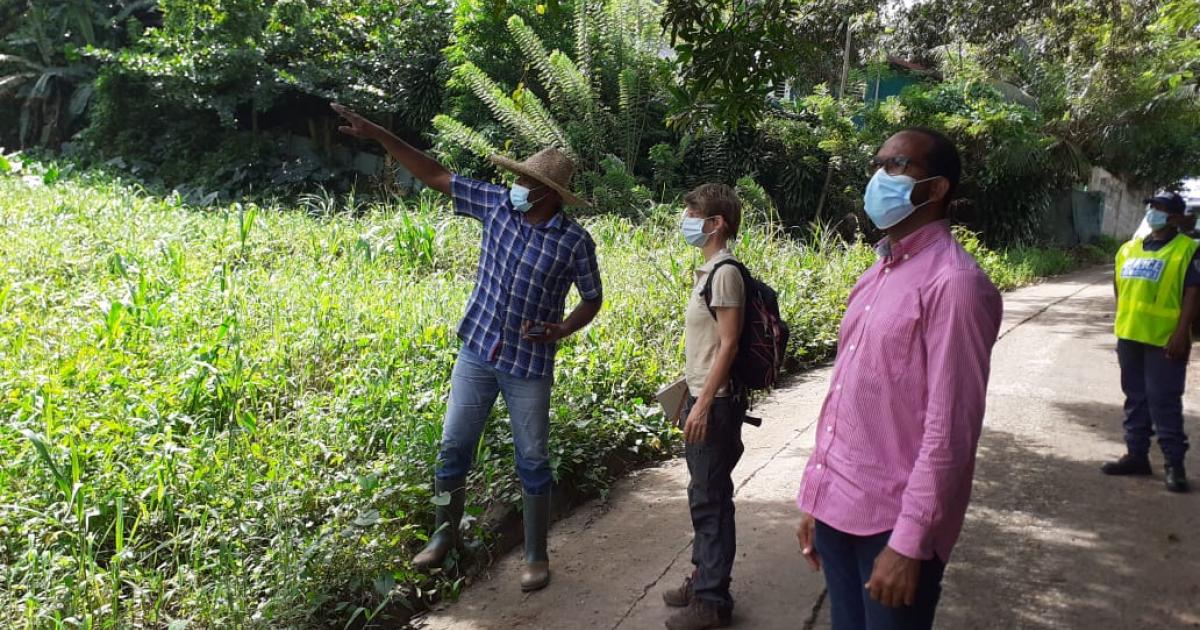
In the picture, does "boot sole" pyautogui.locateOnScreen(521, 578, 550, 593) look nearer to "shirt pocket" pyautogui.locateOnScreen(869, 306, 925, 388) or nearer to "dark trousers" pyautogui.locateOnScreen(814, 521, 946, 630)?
"dark trousers" pyautogui.locateOnScreen(814, 521, 946, 630)

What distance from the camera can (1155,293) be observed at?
532 cm

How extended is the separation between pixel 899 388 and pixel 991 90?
52.9 ft

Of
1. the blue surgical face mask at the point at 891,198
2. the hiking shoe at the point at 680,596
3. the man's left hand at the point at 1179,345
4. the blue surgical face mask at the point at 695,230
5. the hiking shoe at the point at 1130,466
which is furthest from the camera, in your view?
the hiking shoe at the point at 1130,466

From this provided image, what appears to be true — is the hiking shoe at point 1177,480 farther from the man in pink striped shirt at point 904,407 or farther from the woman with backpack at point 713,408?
the man in pink striped shirt at point 904,407

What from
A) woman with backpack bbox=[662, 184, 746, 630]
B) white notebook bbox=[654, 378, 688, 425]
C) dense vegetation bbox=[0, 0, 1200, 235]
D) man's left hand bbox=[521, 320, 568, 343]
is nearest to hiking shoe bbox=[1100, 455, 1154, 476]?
woman with backpack bbox=[662, 184, 746, 630]

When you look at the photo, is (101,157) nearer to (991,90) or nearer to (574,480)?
(574,480)

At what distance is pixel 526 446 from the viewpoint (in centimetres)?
394

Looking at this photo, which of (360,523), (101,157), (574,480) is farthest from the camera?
(101,157)

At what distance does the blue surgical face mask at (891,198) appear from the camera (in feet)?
7.27

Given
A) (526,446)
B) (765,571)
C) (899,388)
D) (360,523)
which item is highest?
(899,388)

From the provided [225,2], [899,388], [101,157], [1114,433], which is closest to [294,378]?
[899,388]

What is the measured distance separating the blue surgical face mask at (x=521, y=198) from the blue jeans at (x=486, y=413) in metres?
0.65

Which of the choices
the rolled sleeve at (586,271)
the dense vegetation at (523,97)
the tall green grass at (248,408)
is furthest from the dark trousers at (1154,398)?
the dense vegetation at (523,97)

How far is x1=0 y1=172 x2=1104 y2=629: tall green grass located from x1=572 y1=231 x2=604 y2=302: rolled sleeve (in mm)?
1186
